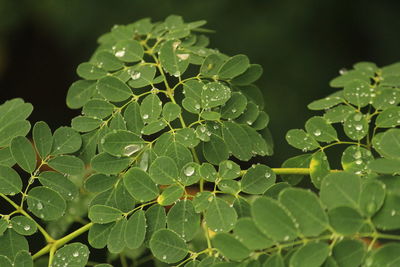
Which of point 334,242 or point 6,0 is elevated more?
point 334,242

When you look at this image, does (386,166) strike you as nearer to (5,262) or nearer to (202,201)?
(202,201)

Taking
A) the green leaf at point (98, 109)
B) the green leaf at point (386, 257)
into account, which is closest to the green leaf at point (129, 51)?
the green leaf at point (98, 109)

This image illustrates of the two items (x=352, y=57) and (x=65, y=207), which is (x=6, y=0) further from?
(x=65, y=207)

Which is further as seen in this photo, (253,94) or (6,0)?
(6,0)

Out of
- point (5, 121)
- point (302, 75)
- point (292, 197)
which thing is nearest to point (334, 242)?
point (292, 197)

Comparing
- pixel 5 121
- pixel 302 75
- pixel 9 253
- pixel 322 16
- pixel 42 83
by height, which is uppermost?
pixel 5 121

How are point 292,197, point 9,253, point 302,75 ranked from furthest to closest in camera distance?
point 302,75 < point 9,253 < point 292,197

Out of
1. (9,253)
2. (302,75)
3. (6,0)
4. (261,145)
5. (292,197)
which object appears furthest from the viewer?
(6,0)

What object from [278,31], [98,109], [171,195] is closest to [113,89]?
[98,109]
